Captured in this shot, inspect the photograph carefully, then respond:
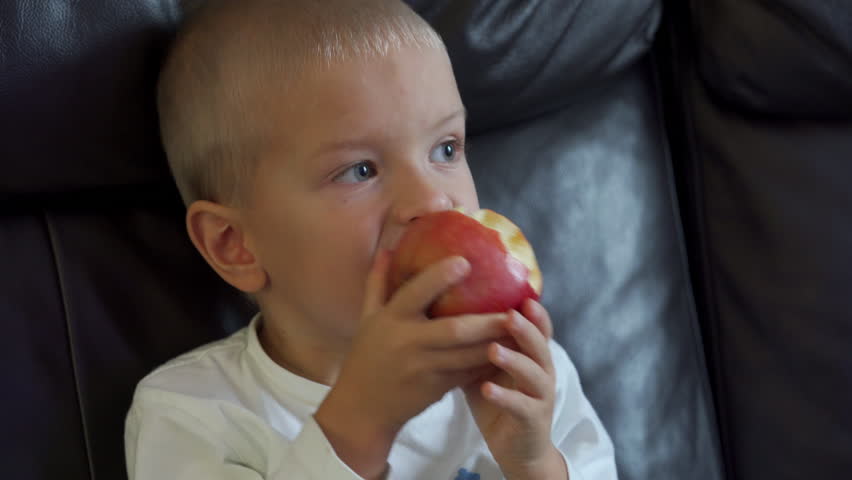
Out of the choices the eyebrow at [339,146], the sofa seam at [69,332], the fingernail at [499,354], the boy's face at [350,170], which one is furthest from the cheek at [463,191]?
the sofa seam at [69,332]

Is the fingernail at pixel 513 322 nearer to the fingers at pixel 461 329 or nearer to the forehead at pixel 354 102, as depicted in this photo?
the fingers at pixel 461 329

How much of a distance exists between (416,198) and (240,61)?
0.78 ft

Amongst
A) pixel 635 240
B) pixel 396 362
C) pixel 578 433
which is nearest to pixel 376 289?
pixel 396 362

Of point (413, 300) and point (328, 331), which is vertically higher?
point (413, 300)

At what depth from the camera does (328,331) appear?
1004 mm

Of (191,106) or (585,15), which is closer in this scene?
(191,106)

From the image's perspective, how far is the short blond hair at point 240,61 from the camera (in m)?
0.94

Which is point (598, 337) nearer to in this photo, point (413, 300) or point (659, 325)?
point (659, 325)

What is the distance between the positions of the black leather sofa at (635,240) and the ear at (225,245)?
8 cm

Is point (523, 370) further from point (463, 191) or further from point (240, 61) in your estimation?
point (240, 61)

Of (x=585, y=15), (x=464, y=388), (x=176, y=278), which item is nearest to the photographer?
(x=464, y=388)

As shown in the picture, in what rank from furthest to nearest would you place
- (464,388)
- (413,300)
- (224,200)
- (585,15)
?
(585,15), (224,200), (464,388), (413,300)

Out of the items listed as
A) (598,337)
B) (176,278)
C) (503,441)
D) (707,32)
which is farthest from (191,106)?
(707,32)

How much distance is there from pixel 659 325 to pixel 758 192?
0.23 metres
